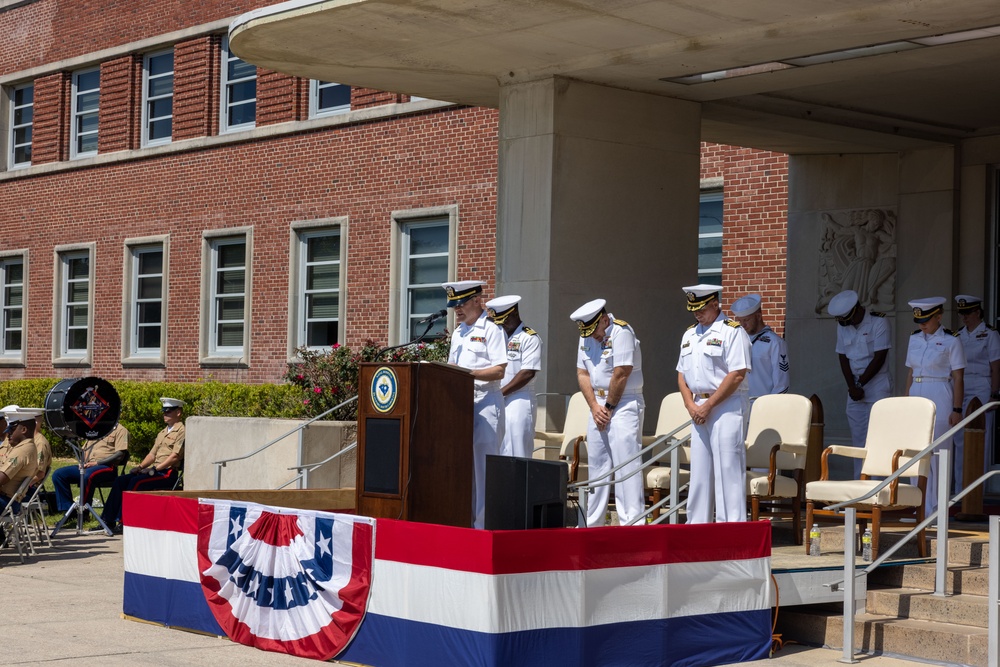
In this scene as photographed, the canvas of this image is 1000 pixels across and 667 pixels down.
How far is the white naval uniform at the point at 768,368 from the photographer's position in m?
11.6

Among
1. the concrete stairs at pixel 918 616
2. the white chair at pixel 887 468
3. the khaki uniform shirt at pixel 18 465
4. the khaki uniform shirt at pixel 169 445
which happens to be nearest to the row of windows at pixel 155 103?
the khaki uniform shirt at pixel 169 445

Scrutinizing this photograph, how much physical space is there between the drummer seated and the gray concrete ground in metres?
3.12

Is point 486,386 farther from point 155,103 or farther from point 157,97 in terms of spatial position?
point 155,103

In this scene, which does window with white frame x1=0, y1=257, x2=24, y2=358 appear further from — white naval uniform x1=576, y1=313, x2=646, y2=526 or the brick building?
white naval uniform x1=576, y1=313, x2=646, y2=526

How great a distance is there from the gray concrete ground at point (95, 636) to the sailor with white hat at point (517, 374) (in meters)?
2.88

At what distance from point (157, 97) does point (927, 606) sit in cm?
1900

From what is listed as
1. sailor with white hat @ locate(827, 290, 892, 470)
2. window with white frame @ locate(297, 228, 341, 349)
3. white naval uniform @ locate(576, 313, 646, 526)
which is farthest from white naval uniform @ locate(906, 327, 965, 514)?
window with white frame @ locate(297, 228, 341, 349)

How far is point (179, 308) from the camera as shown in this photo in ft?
77.1

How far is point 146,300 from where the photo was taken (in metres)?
24.3

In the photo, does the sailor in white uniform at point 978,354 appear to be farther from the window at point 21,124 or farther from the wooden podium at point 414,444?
the window at point 21,124

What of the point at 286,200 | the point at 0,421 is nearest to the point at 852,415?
the point at 0,421

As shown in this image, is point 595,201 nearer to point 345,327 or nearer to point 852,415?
point 852,415

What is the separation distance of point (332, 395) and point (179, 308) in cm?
1031

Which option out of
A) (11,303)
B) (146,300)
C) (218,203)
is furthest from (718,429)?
(11,303)
